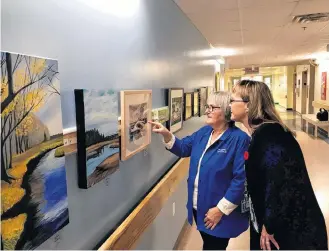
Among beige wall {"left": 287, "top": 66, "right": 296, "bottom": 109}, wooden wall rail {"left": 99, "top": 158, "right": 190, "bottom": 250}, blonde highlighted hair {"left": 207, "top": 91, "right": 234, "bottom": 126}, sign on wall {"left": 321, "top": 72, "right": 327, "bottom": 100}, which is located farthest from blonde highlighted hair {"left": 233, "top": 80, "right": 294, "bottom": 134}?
beige wall {"left": 287, "top": 66, "right": 296, "bottom": 109}

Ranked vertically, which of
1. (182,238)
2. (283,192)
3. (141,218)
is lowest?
(182,238)

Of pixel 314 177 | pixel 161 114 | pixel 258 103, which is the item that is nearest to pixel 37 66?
pixel 258 103

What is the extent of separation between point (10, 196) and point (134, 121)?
3.58 feet

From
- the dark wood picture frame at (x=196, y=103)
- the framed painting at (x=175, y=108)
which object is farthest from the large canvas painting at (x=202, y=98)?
the framed painting at (x=175, y=108)

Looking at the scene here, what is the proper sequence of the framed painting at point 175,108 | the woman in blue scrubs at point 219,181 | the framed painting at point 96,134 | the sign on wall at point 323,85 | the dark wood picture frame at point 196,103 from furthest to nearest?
1. the sign on wall at point 323,85
2. the dark wood picture frame at point 196,103
3. the framed painting at point 175,108
4. the woman in blue scrubs at point 219,181
5. the framed painting at point 96,134

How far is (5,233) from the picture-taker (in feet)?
3.21

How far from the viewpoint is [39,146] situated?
1.11m

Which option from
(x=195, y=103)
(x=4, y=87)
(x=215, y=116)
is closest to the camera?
(x=4, y=87)

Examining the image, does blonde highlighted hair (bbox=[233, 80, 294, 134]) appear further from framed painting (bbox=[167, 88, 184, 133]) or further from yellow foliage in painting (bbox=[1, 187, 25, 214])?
yellow foliage in painting (bbox=[1, 187, 25, 214])

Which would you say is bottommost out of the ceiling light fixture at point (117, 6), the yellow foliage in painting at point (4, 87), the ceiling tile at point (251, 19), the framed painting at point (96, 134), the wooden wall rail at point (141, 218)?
the wooden wall rail at point (141, 218)

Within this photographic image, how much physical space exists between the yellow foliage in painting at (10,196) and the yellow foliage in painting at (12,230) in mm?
48

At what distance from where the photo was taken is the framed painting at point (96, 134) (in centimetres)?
142

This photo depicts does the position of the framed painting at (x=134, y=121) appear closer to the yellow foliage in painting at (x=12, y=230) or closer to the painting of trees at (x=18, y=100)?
the painting of trees at (x=18, y=100)

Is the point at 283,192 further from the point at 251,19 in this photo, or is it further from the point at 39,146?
the point at 251,19
